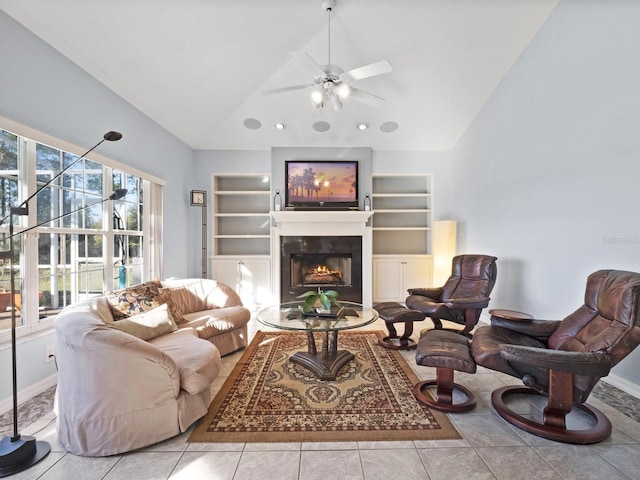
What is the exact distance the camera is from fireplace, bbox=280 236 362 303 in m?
4.93

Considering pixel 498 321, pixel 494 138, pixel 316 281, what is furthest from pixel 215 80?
pixel 498 321

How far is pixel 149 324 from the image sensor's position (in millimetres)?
2314

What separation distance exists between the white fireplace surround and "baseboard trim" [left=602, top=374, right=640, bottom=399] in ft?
9.64

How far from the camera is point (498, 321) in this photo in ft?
7.96

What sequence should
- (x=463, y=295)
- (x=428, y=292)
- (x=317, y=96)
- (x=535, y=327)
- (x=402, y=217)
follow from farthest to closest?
1. (x=402, y=217)
2. (x=428, y=292)
3. (x=463, y=295)
4. (x=317, y=96)
5. (x=535, y=327)

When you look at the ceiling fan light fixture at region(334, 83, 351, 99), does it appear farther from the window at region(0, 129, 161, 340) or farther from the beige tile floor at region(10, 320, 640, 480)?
the beige tile floor at region(10, 320, 640, 480)

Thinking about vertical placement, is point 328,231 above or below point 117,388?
above

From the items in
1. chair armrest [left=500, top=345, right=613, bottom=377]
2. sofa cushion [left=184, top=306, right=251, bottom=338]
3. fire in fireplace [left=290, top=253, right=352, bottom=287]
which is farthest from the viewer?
fire in fireplace [left=290, top=253, right=352, bottom=287]

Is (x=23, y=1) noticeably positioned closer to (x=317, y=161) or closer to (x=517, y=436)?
(x=317, y=161)

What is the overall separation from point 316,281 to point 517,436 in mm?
3501

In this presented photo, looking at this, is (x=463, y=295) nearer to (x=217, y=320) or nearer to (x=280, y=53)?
(x=217, y=320)

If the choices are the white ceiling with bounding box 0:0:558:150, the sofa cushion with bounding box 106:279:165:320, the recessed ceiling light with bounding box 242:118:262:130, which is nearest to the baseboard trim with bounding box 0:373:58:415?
the sofa cushion with bounding box 106:279:165:320

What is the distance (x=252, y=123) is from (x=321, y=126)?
1.08 m

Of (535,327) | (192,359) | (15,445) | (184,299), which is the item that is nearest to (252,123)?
(184,299)
